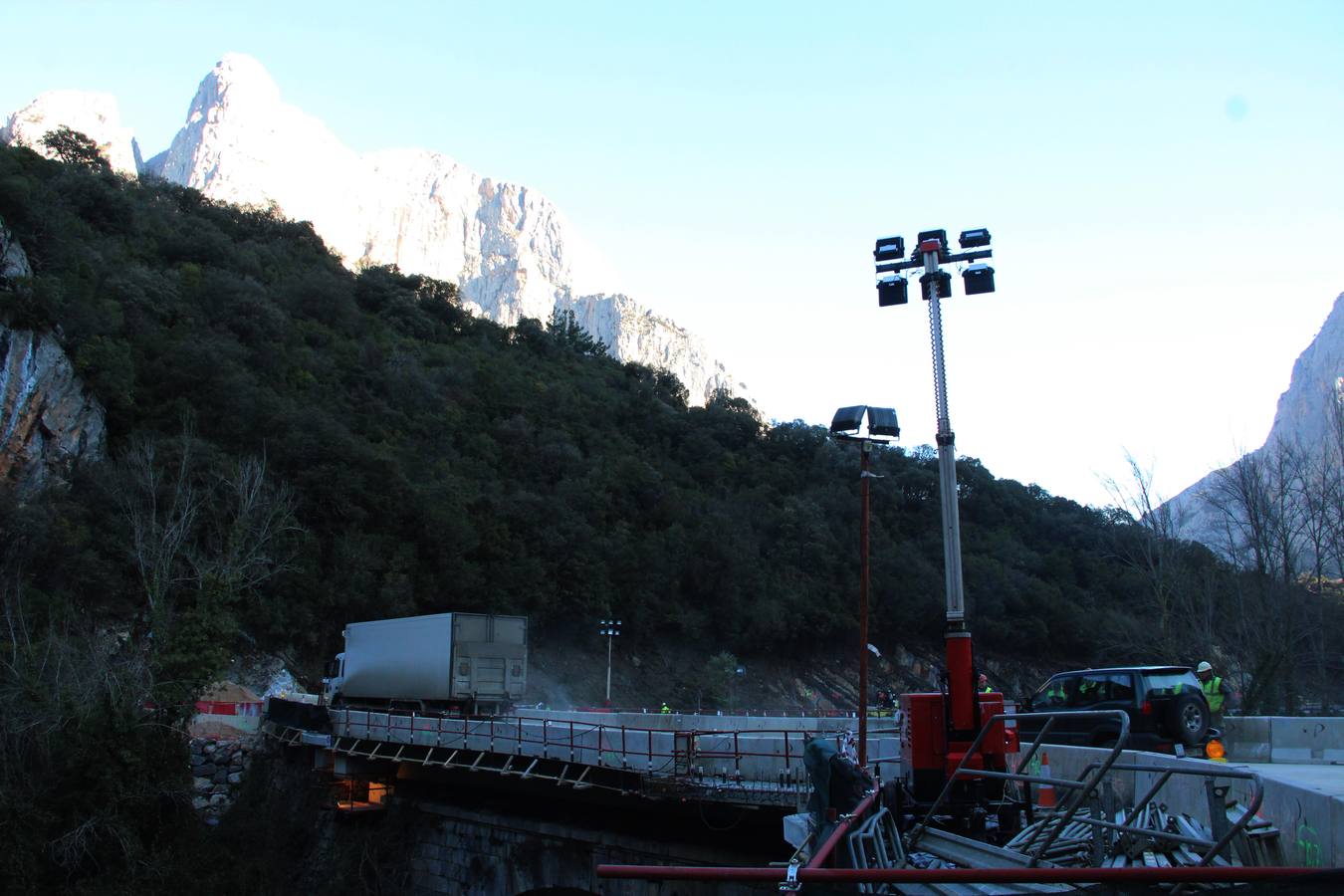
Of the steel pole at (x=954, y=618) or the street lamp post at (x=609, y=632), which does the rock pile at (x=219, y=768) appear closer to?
the street lamp post at (x=609, y=632)

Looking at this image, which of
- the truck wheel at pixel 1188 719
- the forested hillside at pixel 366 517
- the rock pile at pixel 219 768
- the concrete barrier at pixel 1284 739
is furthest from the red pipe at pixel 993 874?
the rock pile at pixel 219 768

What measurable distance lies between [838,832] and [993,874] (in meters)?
1.85

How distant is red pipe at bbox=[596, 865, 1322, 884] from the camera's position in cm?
404

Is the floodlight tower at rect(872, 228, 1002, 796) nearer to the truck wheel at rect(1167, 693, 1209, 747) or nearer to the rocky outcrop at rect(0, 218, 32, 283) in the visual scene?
the truck wheel at rect(1167, 693, 1209, 747)

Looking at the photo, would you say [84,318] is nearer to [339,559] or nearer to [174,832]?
[339,559]

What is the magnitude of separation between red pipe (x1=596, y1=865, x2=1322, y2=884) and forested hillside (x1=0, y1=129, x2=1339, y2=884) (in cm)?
2265

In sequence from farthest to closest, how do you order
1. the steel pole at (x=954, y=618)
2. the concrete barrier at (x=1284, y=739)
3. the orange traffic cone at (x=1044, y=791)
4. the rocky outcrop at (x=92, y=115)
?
the rocky outcrop at (x=92, y=115), the concrete barrier at (x=1284, y=739), the orange traffic cone at (x=1044, y=791), the steel pole at (x=954, y=618)

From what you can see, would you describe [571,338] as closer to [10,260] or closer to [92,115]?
[10,260]

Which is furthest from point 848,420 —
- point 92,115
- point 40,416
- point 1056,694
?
point 92,115

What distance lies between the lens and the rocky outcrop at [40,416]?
36.1 metres

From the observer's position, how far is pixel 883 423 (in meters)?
12.6

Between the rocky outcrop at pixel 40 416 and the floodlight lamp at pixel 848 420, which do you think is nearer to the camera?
the floodlight lamp at pixel 848 420

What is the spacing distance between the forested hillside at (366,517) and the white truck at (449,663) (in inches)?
195

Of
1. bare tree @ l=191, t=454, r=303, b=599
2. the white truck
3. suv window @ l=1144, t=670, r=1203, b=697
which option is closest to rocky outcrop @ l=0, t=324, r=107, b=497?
bare tree @ l=191, t=454, r=303, b=599
